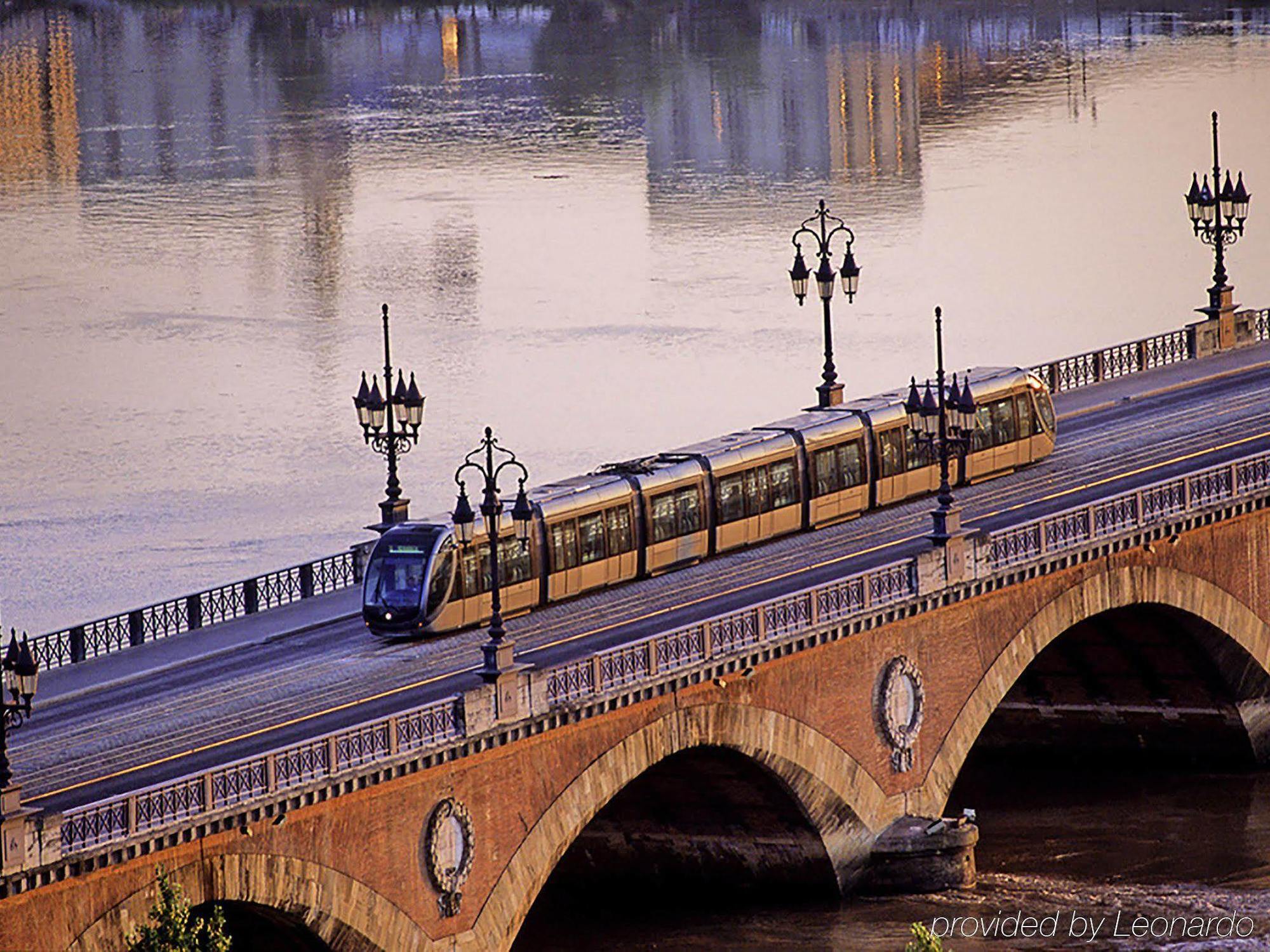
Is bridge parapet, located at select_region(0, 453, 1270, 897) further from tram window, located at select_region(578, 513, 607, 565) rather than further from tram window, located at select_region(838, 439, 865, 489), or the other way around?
tram window, located at select_region(838, 439, 865, 489)

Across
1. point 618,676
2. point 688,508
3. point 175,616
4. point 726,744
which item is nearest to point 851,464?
point 688,508

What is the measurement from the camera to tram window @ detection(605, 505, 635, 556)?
48.2m

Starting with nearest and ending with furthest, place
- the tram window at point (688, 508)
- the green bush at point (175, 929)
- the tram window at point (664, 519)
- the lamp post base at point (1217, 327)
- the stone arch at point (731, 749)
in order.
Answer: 1. the green bush at point (175, 929)
2. the stone arch at point (731, 749)
3. the tram window at point (664, 519)
4. the tram window at point (688, 508)
5. the lamp post base at point (1217, 327)

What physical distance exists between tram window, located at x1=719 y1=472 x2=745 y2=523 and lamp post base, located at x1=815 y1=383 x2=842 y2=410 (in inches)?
192

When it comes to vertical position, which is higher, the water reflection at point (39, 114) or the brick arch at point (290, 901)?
the water reflection at point (39, 114)

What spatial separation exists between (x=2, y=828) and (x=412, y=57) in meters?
152

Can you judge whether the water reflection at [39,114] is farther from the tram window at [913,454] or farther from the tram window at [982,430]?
the tram window at [913,454]

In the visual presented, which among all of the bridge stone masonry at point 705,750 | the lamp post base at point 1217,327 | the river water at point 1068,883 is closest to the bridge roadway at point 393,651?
the bridge stone masonry at point 705,750

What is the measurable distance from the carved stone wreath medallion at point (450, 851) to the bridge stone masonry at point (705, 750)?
4 cm

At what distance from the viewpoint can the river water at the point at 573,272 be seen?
66125 mm

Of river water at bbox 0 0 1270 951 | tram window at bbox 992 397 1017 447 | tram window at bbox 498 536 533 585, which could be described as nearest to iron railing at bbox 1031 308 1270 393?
tram window at bbox 992 397 1017 447

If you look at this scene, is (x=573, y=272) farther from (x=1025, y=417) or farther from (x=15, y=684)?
(x=15, y=684)

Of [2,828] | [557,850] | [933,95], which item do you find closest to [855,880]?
[557,850]

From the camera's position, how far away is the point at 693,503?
49.9 meters
